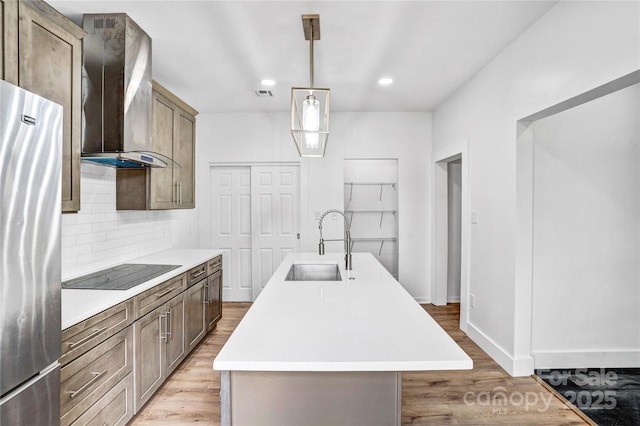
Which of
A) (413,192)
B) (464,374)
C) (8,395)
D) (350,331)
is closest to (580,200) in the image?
(464,374)

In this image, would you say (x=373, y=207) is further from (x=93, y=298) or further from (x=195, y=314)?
(x=93, y=298)

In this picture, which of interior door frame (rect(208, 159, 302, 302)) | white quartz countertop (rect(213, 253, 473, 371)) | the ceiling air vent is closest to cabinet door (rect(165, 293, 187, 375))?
white quartz countertop (rect(213, 253, 473, 371))

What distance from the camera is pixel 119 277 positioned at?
94.3 inches

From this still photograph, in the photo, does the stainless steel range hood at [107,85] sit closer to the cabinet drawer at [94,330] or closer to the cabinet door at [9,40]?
the cabinet door at [9,40]

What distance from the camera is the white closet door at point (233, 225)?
15.6ft

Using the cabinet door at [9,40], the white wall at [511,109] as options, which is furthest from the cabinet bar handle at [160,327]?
the white wall at [511,109]

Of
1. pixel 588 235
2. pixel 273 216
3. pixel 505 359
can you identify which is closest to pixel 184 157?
pixel 273 216

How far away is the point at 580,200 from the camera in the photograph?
2.79 metres

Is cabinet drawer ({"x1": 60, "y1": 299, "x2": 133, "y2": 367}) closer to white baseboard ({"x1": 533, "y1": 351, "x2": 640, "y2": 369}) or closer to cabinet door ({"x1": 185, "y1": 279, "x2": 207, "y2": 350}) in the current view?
cabinet door ({"x1": 185, "y1": 279, "x2": 207, "y2": 350})

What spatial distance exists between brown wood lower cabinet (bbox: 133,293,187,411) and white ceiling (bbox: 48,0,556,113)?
1991mm

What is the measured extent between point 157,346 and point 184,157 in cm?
201

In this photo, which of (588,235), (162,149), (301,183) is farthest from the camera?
(301,183)

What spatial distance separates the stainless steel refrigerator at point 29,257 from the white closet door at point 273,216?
3.41m

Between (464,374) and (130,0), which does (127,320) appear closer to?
(130,0)
